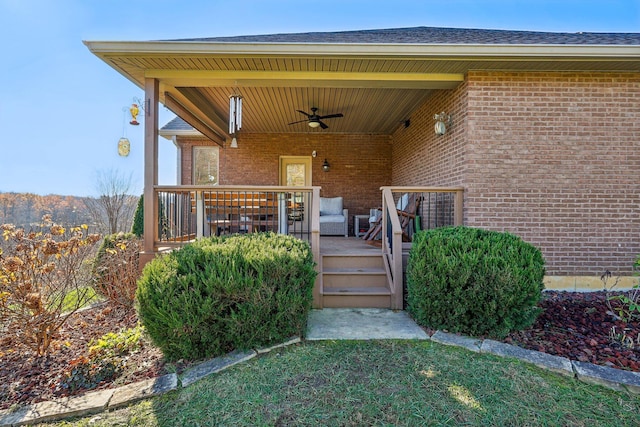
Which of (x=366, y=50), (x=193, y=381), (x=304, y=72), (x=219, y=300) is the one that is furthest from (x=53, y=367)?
(x=366, y=50)

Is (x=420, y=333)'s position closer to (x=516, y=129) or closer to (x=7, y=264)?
(x=516, y=129)

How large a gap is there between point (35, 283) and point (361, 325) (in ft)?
9.83

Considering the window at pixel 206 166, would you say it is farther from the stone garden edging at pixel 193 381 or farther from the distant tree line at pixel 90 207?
the stone garden edging at pixel 193 381

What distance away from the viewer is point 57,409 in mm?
2115

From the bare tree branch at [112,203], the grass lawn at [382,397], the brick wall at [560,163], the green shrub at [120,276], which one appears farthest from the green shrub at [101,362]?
the bare tree branch at [112,203]

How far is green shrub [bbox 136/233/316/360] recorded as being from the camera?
2535 mm

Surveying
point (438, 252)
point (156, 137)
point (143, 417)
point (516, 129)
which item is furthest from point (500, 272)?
point (156, 137)

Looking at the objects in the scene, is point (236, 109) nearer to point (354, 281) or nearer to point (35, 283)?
point (354, 281)

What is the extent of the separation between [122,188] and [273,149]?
4.75m

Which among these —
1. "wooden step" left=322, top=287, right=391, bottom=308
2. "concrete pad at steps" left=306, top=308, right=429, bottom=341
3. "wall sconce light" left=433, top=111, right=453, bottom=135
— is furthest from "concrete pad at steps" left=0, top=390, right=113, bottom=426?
"wall sconce light" left=433, top=111, right=453, bottom=135

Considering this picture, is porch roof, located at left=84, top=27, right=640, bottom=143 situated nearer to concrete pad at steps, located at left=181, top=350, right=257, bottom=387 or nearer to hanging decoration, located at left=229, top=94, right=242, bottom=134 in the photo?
hanging decoration, located at left=229, top=94, right=242, bottom=134

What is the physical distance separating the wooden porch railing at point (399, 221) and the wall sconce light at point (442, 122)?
3.30 ft

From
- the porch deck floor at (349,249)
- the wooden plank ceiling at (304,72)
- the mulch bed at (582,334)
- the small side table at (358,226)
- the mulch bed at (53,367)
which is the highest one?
Result: the wooden plank ceiling at (304,72)

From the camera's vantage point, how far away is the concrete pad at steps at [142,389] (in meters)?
2.17
